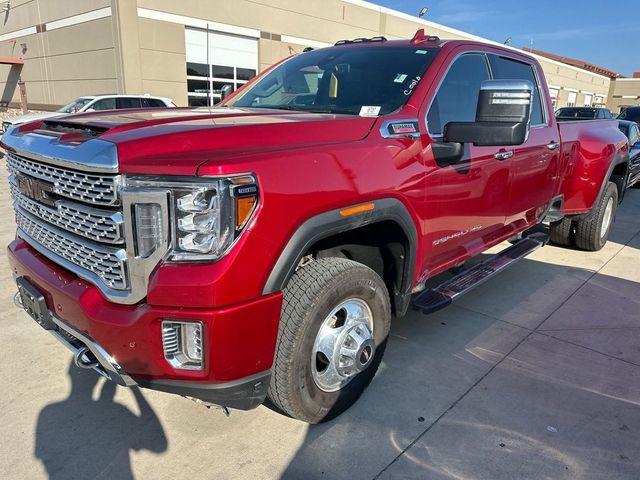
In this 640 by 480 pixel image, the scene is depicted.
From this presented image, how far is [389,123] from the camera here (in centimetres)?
278

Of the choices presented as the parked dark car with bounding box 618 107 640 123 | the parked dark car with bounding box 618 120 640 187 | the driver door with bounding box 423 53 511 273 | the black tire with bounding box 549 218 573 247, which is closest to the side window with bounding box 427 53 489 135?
the driver door with bounding box 423 53 511 273

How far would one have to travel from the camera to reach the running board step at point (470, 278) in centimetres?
324

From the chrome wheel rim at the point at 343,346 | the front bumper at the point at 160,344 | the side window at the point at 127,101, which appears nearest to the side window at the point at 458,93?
the chrome wheel rim at the point at 343,346

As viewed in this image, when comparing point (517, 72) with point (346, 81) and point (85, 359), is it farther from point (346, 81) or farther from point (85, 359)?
point (85, 359)

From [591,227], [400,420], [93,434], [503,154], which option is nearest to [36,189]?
[93,434]

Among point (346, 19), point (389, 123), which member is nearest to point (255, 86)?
point (389, 123)

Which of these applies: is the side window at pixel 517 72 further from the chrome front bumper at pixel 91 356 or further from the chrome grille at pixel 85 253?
the chrome front bumper at pixel 91 356

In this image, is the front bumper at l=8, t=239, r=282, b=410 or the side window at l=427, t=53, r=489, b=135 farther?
the side window at l=427, t=53, r=489, b=135

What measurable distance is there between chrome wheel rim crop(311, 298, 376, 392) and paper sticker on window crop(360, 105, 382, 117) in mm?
1047

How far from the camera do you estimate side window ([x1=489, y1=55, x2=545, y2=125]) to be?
394cm

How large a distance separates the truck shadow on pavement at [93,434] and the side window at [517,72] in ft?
11.1

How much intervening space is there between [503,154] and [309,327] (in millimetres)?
2178

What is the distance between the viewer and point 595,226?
590 cm

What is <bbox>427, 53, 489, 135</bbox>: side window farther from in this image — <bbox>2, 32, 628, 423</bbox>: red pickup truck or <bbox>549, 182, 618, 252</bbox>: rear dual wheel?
<bbox>549, 182, 618, 252</bbox>: rear dual wheel
